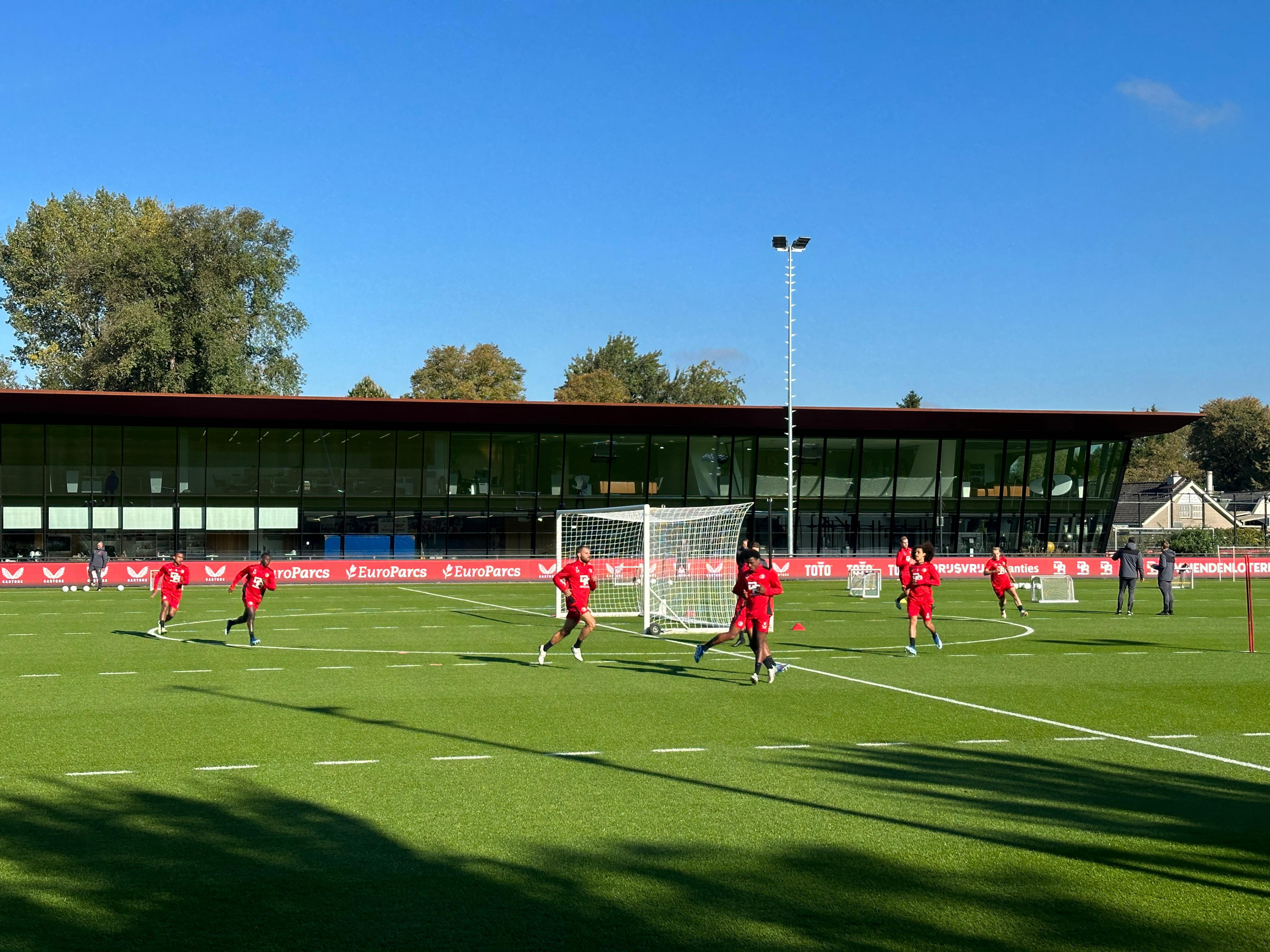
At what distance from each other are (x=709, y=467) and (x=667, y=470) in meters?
2.17

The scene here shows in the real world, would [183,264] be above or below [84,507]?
above

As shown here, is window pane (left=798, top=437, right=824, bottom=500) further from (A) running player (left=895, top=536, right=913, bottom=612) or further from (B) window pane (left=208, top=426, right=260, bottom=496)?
(A) running player (left=895, top=536, right=913, bottom=612)

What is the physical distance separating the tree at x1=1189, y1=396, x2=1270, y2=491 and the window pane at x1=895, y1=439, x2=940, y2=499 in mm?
70348

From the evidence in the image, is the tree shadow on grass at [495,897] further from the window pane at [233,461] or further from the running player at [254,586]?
the window pane at [233,461]

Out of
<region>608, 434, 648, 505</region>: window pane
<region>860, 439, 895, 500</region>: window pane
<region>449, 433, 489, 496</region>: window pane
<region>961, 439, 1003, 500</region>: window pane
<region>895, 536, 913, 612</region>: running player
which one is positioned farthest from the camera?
<region>961, 439, 1003, 500</region>: window pane

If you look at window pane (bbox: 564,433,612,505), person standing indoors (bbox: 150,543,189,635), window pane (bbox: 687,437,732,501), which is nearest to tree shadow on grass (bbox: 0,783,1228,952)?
person standing indoors (bbox: 150,543,189,635)

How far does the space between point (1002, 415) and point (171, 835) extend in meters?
54.4

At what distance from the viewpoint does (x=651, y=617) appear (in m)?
27.3

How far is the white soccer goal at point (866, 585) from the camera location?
37594 mm

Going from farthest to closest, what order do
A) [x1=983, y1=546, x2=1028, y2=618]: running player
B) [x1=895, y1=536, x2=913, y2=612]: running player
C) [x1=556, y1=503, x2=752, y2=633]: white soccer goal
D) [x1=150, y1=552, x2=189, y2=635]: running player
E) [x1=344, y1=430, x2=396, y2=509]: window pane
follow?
[x1=344, y1=430, x2=396, y2=509]: window pane < [x1=983, y1=546, x2=1028, y2=618]: running player < [x1=556, y1=503, x2=752, y2=633]: white soccer goal < [x1=150, y1=552, x2=189, y2=635]: running player < [x1=895, y1=536, x2=913, y2=612]: running player

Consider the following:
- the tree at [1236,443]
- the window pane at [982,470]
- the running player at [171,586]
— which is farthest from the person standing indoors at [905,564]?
the tree at [1236,443]

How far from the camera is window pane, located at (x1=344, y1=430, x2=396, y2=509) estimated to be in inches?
2163

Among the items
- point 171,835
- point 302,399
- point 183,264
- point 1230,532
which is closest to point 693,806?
point 171,835

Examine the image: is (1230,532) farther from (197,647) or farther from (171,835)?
(171,835)
